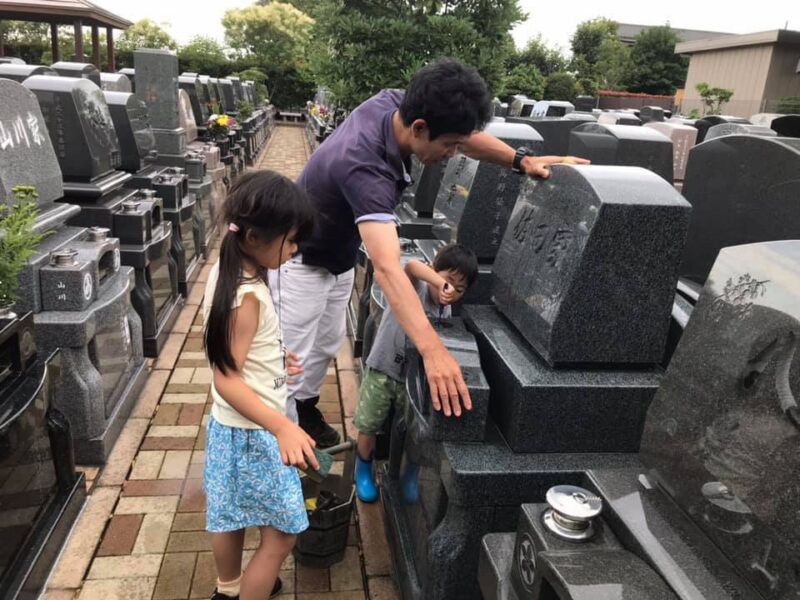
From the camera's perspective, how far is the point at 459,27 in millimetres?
5840

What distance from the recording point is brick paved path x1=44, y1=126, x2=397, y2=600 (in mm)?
2664

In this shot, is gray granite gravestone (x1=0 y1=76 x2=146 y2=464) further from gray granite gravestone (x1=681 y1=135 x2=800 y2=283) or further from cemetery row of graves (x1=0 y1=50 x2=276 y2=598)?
gray granite gravestone (x1=681 y1=135 x2=800 y2=283)

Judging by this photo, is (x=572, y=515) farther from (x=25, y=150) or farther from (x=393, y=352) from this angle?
(x=25, y=150)

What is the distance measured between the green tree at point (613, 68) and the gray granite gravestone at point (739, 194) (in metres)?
39.5

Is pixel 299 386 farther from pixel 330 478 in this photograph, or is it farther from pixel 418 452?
pixel 418 452

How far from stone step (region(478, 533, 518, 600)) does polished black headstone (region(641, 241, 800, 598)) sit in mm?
464

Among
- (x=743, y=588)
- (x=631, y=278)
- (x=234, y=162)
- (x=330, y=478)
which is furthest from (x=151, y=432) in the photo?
(x=234, y=162)

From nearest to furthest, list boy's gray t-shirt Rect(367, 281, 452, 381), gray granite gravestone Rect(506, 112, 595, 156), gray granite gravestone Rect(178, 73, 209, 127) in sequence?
1. boy's gray t-shirt Rect(367, 281, 452, 381)
2. gray granite gravestone Rect(506, 112, 595, 156)
3. gray granite gravestone Rect(178, 73, 209, 127)

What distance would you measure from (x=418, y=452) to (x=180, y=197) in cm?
423

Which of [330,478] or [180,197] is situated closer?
[330,478]

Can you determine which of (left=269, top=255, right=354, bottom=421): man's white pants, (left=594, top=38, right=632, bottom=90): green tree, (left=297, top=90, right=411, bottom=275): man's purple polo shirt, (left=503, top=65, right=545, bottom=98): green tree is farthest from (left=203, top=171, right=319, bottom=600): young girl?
(left=594, top=38, right=632, bottom=90): green tree

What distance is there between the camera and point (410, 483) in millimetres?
2729

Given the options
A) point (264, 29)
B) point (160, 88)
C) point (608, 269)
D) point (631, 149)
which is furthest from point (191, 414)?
point (264, 29)

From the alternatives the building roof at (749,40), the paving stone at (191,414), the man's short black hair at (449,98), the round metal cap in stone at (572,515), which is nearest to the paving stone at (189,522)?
the paving stone at (191,414)
